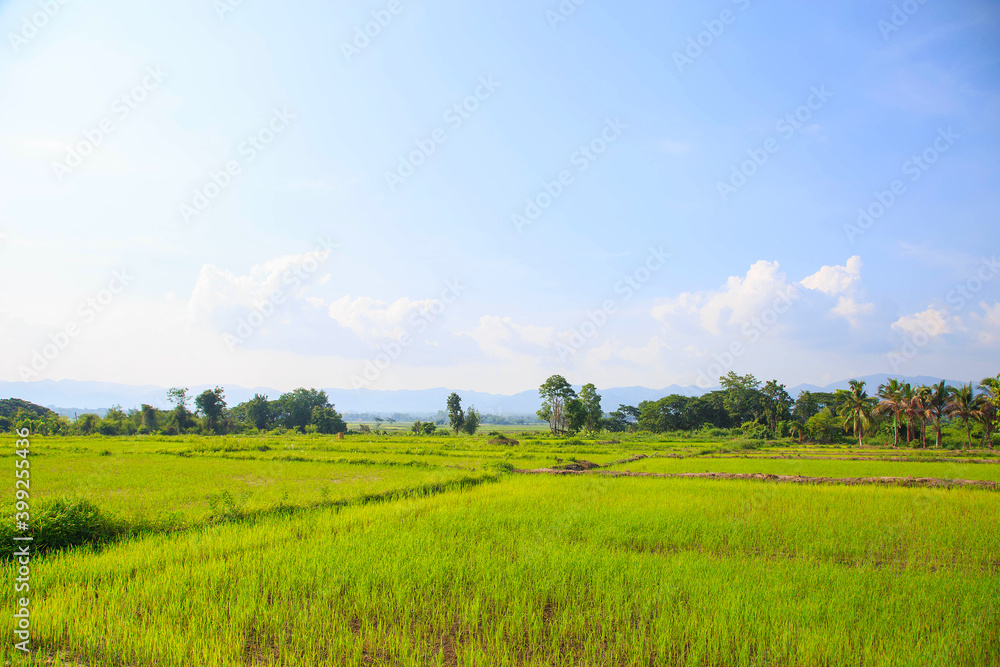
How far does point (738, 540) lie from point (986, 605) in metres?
2.67

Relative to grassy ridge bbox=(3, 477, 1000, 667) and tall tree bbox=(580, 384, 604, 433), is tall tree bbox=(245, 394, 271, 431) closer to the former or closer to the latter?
tall tree bbox=(580, 384, 604, 433)

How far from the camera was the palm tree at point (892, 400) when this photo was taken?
32.2 metres

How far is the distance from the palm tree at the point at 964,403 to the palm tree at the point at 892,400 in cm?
258

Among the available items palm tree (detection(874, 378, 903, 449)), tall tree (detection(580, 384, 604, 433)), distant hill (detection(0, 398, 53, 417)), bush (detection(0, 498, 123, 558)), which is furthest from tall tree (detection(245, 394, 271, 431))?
palm tree (detection(874, 378, 903, 449))

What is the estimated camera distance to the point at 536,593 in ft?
16.5

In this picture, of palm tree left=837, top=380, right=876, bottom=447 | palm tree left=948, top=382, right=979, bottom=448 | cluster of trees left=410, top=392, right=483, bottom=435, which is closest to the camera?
palm tree left=948, top=382, right=979, bottom=448

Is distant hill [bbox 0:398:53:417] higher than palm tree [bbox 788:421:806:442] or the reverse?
higher

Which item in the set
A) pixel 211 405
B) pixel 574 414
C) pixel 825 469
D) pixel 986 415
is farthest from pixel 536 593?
pixel 211 405

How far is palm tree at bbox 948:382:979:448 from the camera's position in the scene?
1168 inches

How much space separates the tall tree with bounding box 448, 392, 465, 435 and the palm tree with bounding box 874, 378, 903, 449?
109 ft

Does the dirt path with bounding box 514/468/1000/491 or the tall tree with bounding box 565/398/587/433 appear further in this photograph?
the tall tree with bounding box 565/398/587/433

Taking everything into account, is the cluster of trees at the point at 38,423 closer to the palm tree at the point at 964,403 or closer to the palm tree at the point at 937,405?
the palm tree at the point at 937,405

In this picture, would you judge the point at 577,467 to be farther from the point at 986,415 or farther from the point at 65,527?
the point at 986,415

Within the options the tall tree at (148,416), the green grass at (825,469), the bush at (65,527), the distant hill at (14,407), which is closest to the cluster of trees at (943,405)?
the green grass at (825,469)
